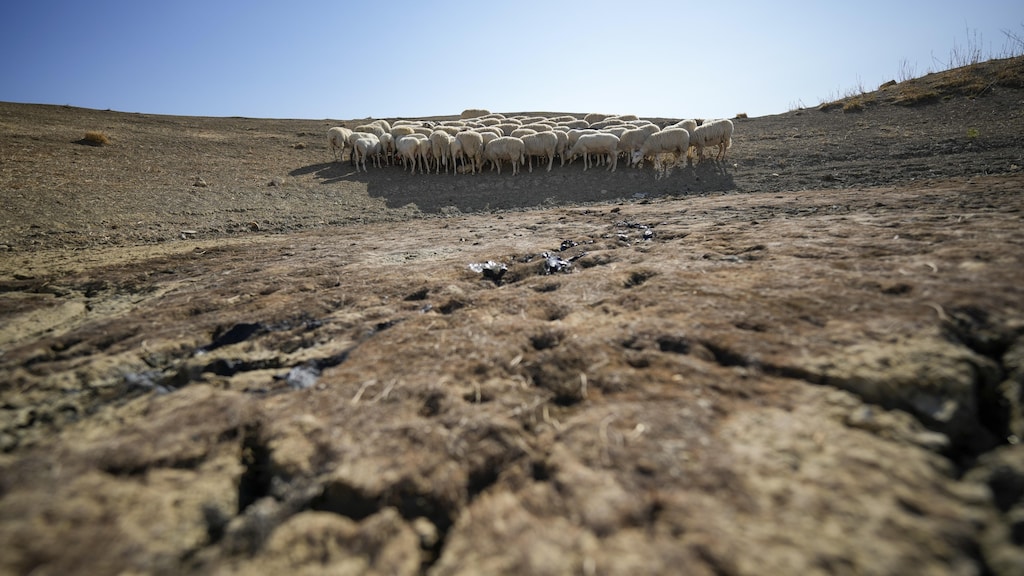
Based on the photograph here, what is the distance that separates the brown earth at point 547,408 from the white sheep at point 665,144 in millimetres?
9353

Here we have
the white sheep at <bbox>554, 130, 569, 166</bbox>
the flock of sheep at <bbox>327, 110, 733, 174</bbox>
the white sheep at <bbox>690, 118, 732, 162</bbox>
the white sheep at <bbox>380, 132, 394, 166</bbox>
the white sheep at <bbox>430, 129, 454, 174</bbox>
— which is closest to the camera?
the white sheep at <bbox>690, 118, 732, 162</bbox>

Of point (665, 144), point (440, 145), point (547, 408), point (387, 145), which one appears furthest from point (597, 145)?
point (547, 408)

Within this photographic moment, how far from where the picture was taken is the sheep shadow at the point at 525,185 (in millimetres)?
11422

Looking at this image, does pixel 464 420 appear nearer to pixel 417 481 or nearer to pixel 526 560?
pixel 417 481

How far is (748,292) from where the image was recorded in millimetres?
2705

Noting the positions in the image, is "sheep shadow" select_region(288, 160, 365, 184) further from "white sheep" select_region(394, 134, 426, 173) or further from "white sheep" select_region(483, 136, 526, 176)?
"white sheep" select_region(483, 136, 526, 176)

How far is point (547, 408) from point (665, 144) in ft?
43.6

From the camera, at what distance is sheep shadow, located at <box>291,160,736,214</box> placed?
11.4 m

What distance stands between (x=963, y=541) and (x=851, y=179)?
33.1 feet

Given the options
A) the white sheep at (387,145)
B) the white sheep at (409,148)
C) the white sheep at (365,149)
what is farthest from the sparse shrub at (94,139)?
the white sheep at (409,148)

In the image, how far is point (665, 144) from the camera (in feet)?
43.7

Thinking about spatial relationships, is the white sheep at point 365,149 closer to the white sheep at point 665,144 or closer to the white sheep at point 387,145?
the white sheep at point 387,145

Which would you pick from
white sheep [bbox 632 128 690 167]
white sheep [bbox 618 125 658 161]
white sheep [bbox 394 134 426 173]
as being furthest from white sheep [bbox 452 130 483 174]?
white sheep [bbox 632 128 690 167]

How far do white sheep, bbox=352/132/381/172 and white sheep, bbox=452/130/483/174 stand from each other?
306 cm
